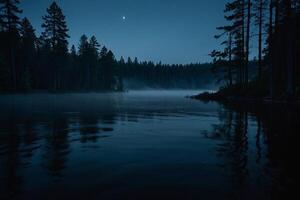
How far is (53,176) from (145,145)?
308 centimetres

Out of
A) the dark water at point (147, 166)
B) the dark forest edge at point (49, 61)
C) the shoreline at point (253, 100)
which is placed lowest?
the dark water at point (147, 166)

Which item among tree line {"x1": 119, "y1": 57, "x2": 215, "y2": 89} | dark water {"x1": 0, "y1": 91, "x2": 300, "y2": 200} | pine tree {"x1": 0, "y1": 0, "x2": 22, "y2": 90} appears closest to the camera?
dark water {"x1": 0, "y1": 91, "x2": 300, "y2": 200}

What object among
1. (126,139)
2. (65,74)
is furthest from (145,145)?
(65,74)

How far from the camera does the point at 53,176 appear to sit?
13.3 ft

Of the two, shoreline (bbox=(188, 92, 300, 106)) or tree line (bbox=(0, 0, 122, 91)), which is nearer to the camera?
shoreline (bbox=(188, 92, 300, 106))

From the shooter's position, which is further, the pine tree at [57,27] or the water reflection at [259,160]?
the pine tree at [57,27]

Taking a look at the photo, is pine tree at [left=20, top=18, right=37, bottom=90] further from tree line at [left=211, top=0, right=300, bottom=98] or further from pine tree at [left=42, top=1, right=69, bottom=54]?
tree line at [left=211, top=0, right=300, bottom=98]

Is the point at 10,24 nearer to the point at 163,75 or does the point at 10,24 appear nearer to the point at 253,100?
the point at 253,100

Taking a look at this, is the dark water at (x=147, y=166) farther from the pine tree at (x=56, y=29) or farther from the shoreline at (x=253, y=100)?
the pine tree at (x=56, y=29)

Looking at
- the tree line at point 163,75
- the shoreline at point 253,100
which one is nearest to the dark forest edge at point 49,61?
the shoreline at point 253,100

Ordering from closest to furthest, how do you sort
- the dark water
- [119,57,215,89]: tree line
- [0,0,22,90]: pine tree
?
1. the dark water
2. [0,0,22,90]: pine tree
3. [119,57,215,89]: tree line

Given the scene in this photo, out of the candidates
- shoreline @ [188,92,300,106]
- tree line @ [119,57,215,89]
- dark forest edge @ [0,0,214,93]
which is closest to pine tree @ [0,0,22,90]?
dark forest edge @ [0,0,214,93]

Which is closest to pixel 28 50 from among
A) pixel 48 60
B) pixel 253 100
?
pixel 48 60

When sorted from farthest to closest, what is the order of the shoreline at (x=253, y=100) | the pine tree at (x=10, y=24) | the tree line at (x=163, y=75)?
1. the tree line at (x=163, y=75)
2. the pine tree at (x=10, y=24)
3. the shoreline at (x=253, y=100)
